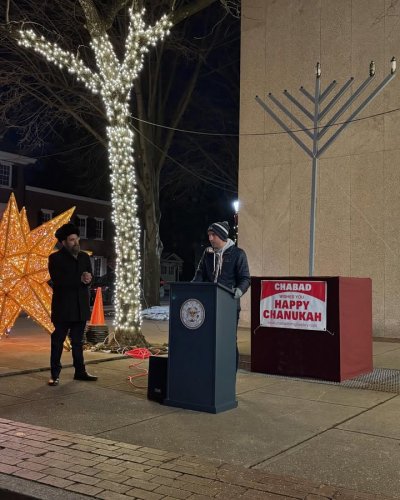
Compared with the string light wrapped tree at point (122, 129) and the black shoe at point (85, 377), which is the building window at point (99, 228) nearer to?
the string light wrapped tree at point (122, 129)

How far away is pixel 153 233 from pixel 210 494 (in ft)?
61.6

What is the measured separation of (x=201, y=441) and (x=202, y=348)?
3.67ft

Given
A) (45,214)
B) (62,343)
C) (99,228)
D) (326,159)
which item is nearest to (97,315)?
(62,343)

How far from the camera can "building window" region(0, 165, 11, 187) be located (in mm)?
32188

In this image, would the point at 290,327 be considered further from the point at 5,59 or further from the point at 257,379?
the point at 5,59

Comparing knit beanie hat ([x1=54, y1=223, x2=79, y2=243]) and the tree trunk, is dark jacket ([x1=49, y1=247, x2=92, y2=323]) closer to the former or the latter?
knit beanie hat ([x1=54, y1=223, x2=79, y2=243])

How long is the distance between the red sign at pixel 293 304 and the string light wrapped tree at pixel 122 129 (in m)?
2.94

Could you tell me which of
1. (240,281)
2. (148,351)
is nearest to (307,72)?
(148,351)

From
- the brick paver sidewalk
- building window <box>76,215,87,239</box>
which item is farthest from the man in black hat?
building window <box>76,215,87,239</box>

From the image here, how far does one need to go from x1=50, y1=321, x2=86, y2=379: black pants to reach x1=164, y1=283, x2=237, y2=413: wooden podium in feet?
5.41

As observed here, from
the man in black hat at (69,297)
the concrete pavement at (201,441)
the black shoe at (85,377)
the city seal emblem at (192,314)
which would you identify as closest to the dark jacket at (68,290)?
the man in black hat at (69,297)

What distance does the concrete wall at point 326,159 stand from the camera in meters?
12.9

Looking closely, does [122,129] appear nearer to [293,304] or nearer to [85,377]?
[293,304]

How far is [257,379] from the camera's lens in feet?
24.9
